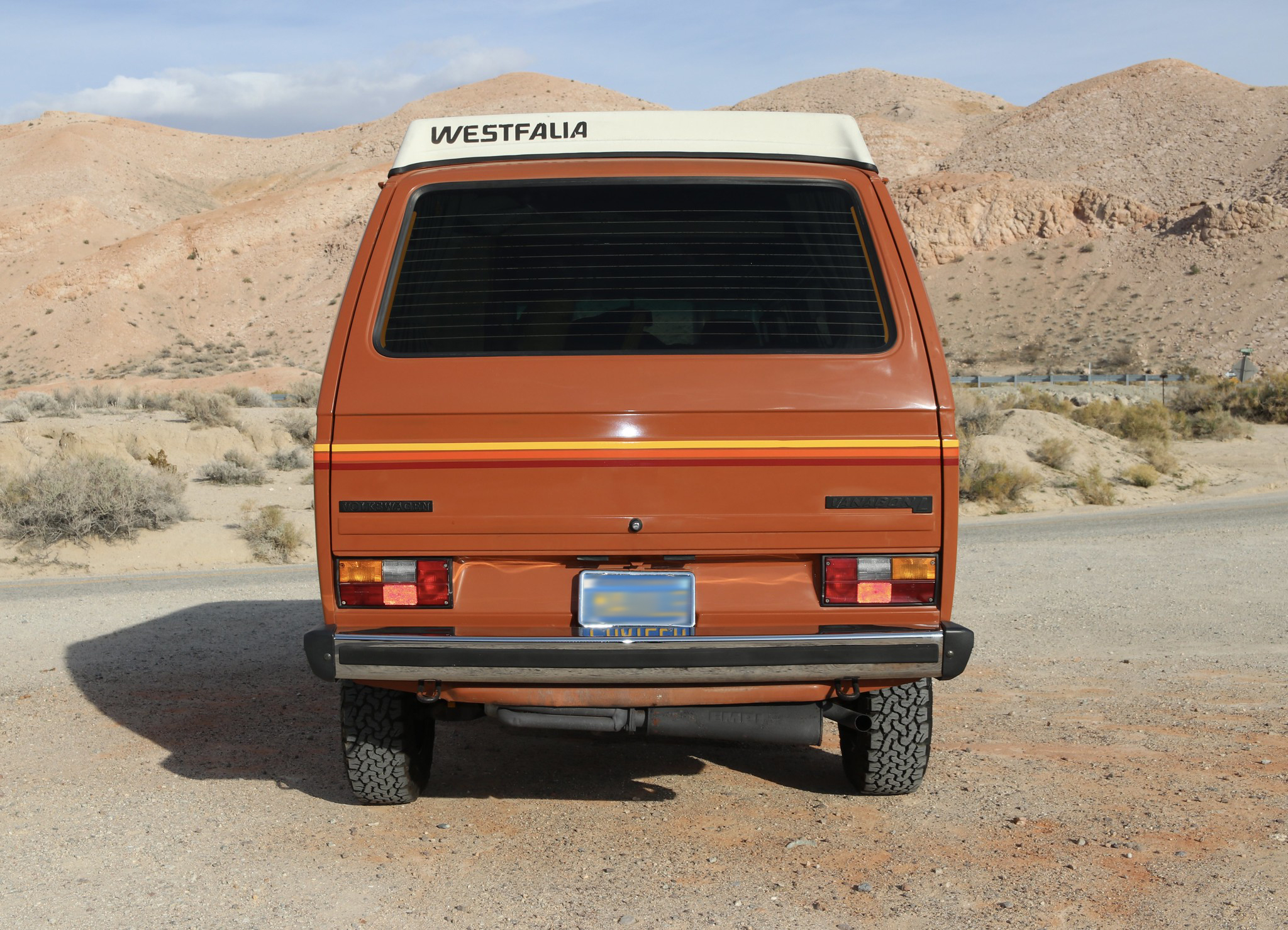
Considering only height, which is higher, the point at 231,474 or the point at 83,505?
the point at 83,505

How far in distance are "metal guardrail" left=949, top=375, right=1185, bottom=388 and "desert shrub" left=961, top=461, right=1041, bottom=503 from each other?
23389 mm

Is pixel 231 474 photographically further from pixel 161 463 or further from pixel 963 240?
pixel 963 240

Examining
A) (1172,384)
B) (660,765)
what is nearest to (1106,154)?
(1172,384)

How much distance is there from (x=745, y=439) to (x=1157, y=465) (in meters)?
18.5

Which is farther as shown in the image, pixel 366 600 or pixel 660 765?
pixel 660 765

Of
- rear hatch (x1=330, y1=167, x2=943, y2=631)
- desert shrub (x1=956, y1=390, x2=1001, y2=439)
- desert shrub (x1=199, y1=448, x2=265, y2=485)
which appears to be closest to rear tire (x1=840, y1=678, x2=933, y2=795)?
rear hatch (x1=330, y1=167, x2=943, y2=631)

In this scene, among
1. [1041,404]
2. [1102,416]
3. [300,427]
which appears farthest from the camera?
[1041,404]

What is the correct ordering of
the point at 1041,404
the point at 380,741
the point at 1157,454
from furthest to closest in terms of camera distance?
1. the point at 1041,404
2. the point at 1157,454
3. the point at 380,741

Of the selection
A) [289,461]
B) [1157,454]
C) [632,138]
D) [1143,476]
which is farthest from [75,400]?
[632,138]

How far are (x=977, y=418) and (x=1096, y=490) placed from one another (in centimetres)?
474

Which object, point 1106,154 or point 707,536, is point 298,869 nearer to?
point 707,536

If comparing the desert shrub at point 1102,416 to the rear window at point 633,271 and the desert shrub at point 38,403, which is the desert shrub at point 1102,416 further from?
the desert shrub at point 38,403

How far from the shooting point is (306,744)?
534 centimetres

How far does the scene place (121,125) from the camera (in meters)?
99.0
